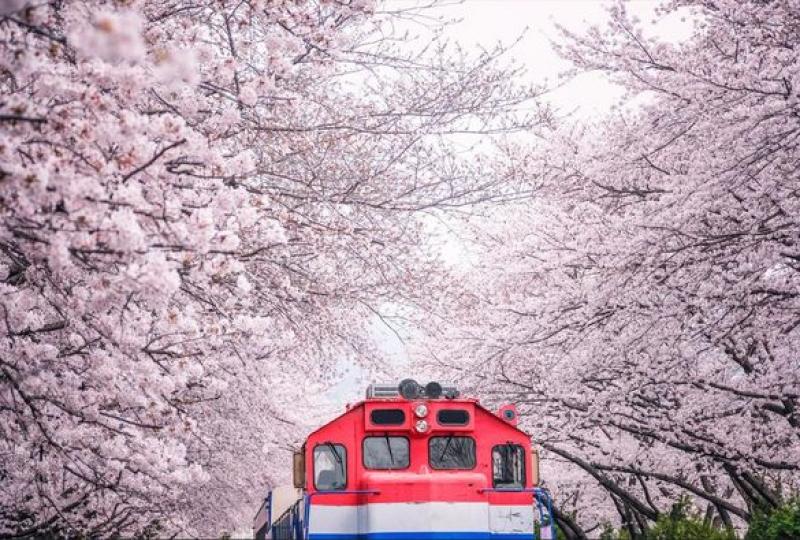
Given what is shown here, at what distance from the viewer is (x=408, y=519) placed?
380 inches

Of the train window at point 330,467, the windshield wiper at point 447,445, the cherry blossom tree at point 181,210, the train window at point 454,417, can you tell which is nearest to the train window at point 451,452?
the windshield wiper at point 447,445

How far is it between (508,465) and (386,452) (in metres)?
1.42

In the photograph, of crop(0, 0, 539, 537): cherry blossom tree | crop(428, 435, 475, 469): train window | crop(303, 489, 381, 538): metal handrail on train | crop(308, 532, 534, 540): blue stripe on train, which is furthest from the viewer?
crop(428, 435, 475, 469): train window

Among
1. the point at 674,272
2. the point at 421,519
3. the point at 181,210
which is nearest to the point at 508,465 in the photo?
the point at 421,519

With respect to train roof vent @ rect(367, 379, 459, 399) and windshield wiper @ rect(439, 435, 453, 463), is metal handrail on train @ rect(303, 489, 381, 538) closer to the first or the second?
windshield wiper @ rect(439, 435, 453, 463)

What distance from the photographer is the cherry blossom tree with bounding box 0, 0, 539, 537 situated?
5.44 m

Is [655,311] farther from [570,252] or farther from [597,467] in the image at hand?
[597,467]

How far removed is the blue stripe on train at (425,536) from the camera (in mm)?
9578

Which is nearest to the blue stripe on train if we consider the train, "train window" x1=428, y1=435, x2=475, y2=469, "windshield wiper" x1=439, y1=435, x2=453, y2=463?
the train

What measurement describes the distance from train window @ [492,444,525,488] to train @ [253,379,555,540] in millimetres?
11

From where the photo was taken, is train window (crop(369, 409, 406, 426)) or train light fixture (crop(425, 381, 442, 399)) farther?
train light fixture (crop(425, 381, 442, 399))

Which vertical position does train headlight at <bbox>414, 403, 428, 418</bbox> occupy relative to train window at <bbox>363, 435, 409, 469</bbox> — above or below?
above

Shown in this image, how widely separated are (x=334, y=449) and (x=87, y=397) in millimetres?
3357

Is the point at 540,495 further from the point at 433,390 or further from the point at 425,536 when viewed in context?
the point at 433,390
